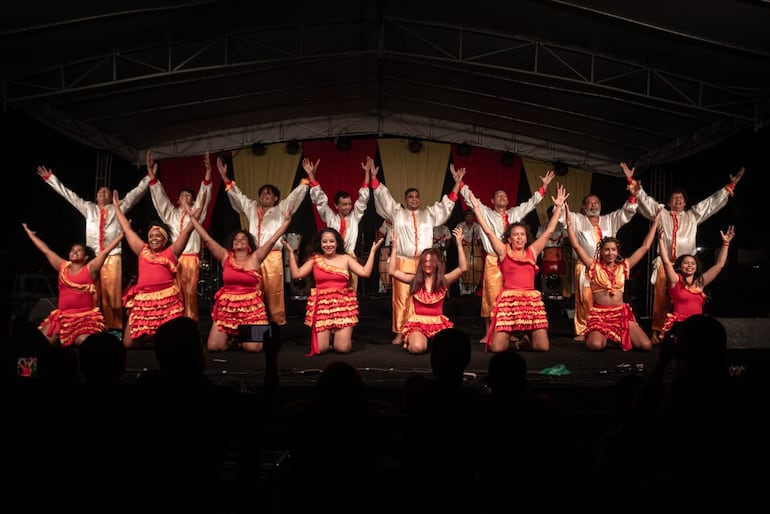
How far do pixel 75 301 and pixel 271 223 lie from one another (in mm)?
2227

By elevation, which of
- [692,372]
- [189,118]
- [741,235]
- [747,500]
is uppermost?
[189,118]

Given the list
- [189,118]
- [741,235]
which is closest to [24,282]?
[189,118]

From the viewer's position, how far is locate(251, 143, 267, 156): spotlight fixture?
36.9 feet

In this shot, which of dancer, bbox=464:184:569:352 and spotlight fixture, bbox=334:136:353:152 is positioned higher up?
spotlight fixture, bbox=334:136:353:152

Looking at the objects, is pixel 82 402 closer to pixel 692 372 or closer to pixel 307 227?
pixel 692 372

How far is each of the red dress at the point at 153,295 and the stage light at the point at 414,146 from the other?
5.86 m

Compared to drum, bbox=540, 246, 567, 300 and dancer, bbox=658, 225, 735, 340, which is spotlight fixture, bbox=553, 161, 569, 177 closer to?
drum, bbox=540, 246, 567, 300

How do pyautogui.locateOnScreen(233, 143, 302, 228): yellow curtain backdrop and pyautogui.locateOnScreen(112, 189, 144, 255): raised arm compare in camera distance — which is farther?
pyautogui.locateOnScreen(233, 143, 302, 228): yellow curtain backdrop

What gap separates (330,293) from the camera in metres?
6.49

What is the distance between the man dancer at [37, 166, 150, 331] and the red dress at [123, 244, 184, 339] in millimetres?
924

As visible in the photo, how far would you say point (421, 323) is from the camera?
21.0ft

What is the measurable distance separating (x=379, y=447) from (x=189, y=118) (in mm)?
9099

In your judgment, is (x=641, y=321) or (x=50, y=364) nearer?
(x=50, y=364)

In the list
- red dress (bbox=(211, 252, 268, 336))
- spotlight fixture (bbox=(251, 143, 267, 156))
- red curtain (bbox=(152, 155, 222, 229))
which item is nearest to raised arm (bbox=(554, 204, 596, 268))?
red dress (bbox=(211, 252, 268, 336))
